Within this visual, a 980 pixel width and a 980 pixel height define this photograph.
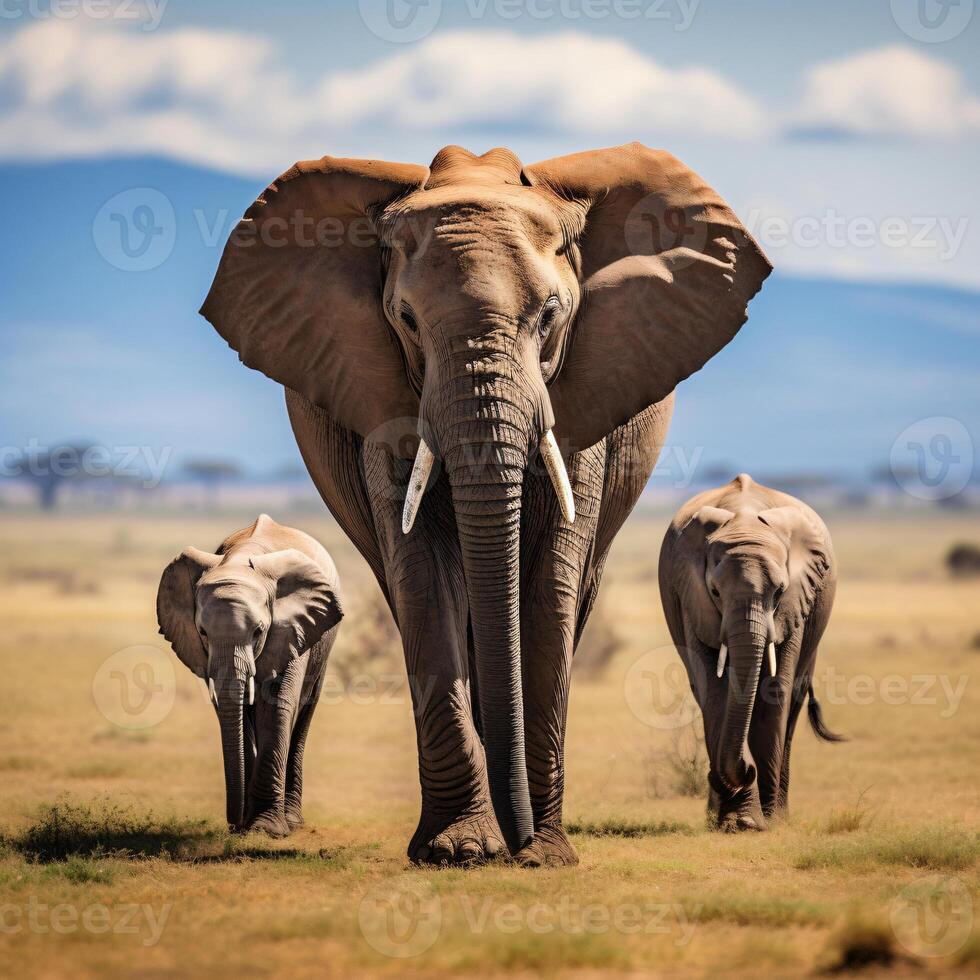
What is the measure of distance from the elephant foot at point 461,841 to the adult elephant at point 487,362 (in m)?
0.01

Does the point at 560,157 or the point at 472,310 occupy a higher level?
the point at 560,157

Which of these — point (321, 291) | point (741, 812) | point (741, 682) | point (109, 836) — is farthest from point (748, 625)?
point (109, 836)

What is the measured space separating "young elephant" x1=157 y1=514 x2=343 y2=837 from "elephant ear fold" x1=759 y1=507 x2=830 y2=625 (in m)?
3.11

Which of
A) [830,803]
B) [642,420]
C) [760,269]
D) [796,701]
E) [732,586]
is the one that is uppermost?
[760,269]

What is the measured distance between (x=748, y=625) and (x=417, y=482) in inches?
148

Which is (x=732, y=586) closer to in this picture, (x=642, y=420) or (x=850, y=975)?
(x=642, y=420)

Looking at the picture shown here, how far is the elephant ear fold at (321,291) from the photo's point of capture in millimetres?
8891

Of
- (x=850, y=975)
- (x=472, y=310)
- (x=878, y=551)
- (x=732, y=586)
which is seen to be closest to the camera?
(x=850, y=975)

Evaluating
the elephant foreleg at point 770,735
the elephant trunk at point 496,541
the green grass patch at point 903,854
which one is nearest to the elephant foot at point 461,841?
the elephant trunk at point 496,541

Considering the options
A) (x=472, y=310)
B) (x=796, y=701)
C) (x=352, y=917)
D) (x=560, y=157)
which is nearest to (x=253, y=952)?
(x=352, y=917)

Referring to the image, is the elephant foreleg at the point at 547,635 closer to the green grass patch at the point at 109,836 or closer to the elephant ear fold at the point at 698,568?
the green grass patch at the point at 109,836

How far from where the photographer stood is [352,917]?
7.25 m

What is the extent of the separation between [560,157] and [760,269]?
1.31m

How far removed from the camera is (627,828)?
1109 centimetres
